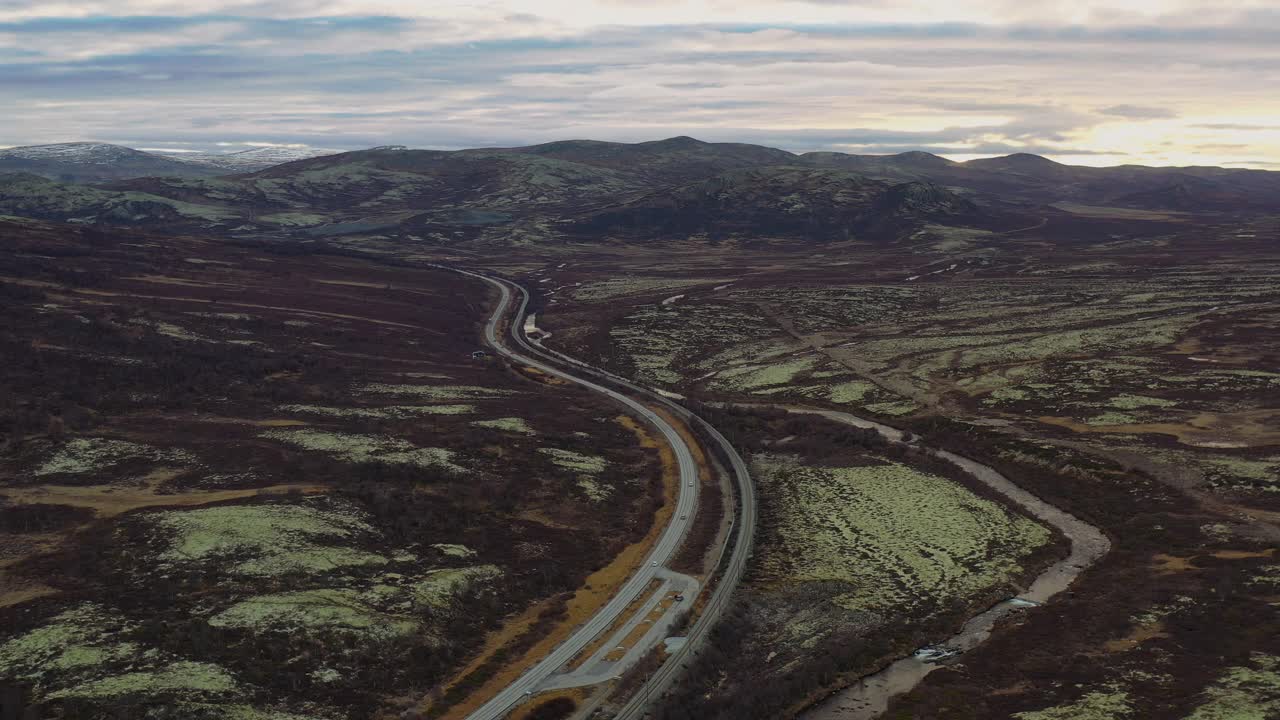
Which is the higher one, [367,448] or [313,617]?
[367,448]

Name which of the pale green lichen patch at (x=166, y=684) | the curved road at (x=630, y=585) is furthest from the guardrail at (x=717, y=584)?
the pale green lichen patch at (x=166, y=684)

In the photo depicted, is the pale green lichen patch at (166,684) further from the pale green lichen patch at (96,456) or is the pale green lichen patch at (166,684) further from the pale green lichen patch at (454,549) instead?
the pale green lichen patch at (96,456)

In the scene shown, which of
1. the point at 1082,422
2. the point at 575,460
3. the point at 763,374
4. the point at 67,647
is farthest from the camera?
the point at 763,374

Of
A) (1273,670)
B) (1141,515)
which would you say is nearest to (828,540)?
(1141,515)

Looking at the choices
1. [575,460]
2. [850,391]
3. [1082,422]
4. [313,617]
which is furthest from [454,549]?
[1082,422]

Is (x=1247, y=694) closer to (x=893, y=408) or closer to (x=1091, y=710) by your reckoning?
(x=1091, y=710)

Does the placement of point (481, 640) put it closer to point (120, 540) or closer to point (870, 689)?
point (870, 689)

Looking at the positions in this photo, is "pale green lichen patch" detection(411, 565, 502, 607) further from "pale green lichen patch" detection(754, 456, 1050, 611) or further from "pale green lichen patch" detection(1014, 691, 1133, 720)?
"pale green lichen patch" detection(1014, 691, 1133, 720)
